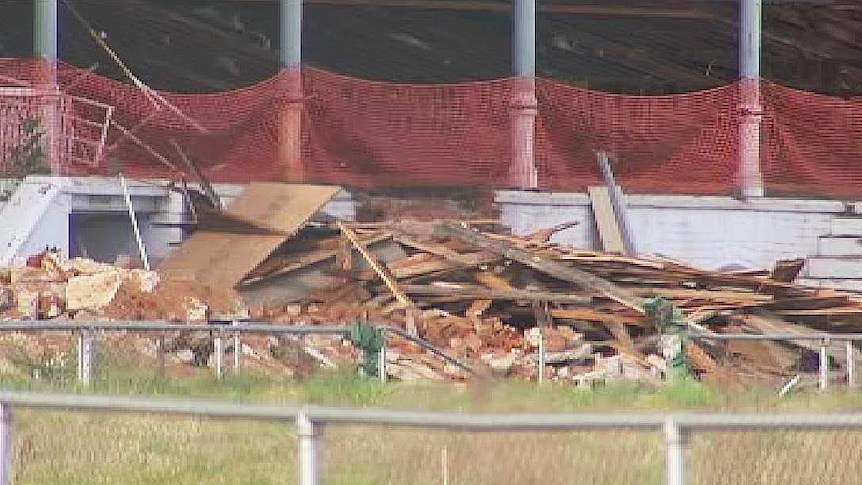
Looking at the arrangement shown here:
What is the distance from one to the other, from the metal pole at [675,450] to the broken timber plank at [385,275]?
1204 cm

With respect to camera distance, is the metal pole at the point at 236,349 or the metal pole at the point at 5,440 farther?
the metal pole at the point at 236,349

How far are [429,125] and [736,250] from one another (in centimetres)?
382

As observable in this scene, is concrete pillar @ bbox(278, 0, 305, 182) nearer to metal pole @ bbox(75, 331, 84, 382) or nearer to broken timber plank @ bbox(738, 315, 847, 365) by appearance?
broken timber plank @ bbox(738, 315, 847, 365)

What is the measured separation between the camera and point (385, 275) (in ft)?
72.1

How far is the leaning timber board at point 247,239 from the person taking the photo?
21.9 m

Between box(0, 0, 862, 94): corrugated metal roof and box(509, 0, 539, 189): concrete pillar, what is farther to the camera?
box(0, 0, 862, 94): corrugated metal roof

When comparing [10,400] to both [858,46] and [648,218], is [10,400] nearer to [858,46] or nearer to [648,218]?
[648,218]

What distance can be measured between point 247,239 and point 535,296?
305 cm

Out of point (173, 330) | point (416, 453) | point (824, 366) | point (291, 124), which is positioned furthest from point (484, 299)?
point (416, 453)

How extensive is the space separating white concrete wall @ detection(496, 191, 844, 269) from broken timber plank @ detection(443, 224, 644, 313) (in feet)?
4.21

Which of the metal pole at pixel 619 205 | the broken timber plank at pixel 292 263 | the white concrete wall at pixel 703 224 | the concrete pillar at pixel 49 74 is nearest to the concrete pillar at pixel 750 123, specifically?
the white concrete wall at pixel 703 224

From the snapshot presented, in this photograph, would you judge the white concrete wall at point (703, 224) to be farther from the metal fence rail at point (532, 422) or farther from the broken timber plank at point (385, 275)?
the metal fence rail at point (532, 422)

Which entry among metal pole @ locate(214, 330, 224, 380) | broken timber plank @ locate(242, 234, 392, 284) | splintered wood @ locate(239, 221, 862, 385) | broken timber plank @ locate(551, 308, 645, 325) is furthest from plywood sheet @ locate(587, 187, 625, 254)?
metal pole @ locate(214, 330, 224, 380)

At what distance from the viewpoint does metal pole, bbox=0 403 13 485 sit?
33.2 feet
